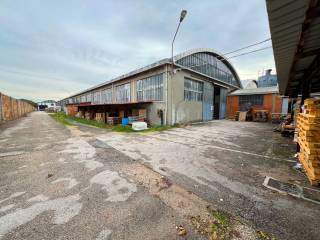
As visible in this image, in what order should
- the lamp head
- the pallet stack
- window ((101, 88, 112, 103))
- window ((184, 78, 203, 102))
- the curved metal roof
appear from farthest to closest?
1. window ((101, 88, 112, 103))
2. window ((184, 78, 203, 102))
3. the curved metal roof
4. the lamp head
5. the pallet stack

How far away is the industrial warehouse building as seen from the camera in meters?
11.8

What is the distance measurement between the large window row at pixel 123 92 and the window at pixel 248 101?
13906mm

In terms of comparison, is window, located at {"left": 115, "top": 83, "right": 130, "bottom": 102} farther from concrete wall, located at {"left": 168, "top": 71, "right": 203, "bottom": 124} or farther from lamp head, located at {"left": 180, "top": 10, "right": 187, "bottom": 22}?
lamp head, located at {"left": 180, "top": 10, "right": 187, "bottom": 22}

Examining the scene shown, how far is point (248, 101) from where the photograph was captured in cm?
1803

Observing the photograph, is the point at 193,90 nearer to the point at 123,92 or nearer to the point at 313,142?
the point at 123,92

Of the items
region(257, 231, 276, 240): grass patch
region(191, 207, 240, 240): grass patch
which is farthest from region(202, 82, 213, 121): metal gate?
region(257, 231, 276, 240): grass patch

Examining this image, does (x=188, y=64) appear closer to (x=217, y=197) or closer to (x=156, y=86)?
(x=156, y=86)

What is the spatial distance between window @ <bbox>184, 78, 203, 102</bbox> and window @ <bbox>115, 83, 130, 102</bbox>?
6.59 meters

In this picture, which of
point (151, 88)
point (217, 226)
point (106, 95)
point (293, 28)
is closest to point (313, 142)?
point (293, 28)

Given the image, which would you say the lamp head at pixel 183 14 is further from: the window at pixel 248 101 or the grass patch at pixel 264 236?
the window at pixel 248 101

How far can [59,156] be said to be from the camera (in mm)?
4797

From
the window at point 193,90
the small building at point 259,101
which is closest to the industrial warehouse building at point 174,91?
the window at point 193,90

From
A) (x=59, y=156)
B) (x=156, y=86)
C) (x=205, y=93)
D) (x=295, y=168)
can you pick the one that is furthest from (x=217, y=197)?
(x=205, y=93)

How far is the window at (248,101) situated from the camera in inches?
674
